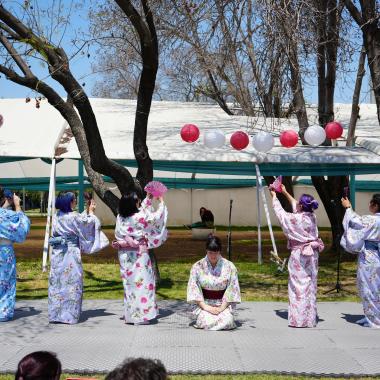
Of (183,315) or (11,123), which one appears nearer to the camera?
(183,315)

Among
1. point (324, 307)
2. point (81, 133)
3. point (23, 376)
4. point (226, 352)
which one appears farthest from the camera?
point (81, 133)

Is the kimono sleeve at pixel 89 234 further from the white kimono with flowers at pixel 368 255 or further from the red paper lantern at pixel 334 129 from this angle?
the red paper lantern at pixel 334 129

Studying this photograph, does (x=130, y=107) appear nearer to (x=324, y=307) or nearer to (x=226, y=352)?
(x=324, y=307)

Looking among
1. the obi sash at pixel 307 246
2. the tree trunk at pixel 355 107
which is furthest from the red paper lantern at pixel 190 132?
the obi sash at pixel 307 246

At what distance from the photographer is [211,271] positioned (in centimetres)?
630

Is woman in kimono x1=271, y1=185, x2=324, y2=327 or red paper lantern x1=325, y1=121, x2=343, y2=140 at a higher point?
red paper lantern x1=325, y1=121, x2=343, y2=140

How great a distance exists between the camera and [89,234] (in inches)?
257

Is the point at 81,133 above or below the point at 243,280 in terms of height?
above

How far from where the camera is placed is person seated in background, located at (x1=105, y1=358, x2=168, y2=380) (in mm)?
1862

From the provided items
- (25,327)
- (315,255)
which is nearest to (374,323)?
(315,255)

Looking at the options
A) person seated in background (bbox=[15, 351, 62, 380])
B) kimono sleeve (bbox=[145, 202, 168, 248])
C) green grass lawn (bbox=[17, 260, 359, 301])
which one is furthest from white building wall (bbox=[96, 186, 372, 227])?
person seated in background (bbox=[15, 351, 62, 380])

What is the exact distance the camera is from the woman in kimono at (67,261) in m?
6.41

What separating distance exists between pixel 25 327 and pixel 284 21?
4.31 meters

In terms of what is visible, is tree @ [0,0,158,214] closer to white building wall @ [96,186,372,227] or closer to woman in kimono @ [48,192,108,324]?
woman in kimono @ [48,192,108,324]
